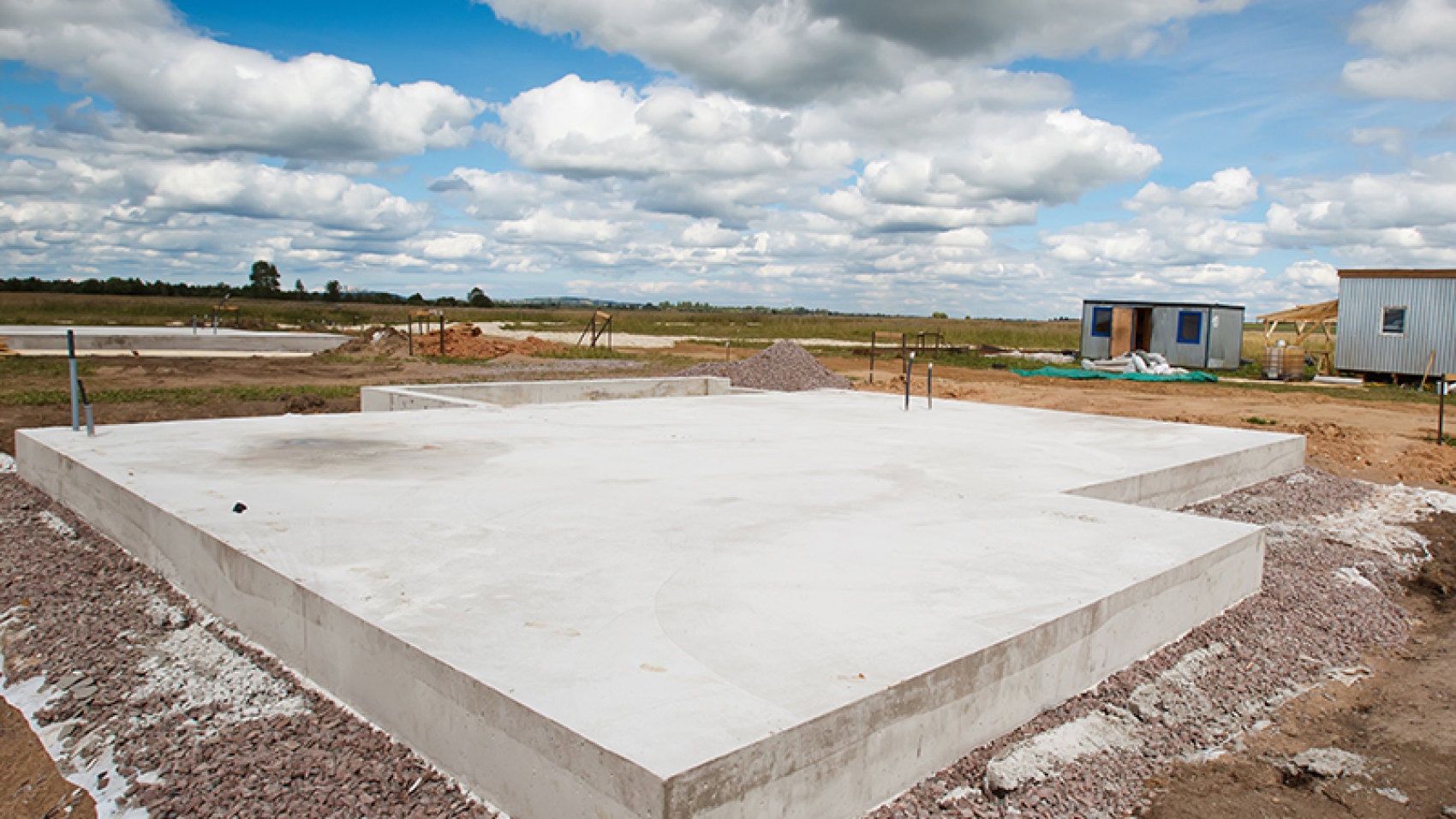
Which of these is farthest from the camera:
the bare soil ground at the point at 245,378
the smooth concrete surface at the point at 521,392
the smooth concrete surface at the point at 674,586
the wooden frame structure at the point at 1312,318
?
the wooden frame structure at the point at 1312,318

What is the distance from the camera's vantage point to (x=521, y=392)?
1201 cm

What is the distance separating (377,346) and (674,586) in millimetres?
24766

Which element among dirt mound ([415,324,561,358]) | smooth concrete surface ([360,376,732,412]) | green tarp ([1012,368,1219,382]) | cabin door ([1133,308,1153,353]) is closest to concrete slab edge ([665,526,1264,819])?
smooth concrete surface ([360,376,732,412])

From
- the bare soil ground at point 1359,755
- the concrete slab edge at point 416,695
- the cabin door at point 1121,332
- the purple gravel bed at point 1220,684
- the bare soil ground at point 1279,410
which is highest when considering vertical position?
the cabin door at point 1121,332

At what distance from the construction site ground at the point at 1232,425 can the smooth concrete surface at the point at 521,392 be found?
2.98m

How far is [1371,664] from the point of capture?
4434 millimetres

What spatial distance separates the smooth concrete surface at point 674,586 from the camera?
2506mm

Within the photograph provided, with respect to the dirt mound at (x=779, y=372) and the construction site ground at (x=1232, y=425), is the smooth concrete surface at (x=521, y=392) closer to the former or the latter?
the dirt mound at (x=779, y=372)

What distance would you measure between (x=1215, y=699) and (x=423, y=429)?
6.47m

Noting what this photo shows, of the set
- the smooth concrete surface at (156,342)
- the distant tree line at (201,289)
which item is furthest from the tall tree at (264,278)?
the smooth concrete surface at (156,342)

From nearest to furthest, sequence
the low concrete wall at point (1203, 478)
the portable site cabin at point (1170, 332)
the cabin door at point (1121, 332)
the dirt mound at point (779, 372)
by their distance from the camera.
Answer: the low concrete wall at point (1203, 478), the dirt mound at point (779, 372), the portable site cabin at point (1170, 332), the cabin door at point (1121, 332)

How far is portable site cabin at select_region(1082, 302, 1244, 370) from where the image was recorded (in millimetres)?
27109

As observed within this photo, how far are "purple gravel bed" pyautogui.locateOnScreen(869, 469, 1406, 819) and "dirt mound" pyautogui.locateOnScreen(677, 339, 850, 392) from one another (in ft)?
32.2

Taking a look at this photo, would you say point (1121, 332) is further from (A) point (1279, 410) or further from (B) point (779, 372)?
(B) point (779, 372)
